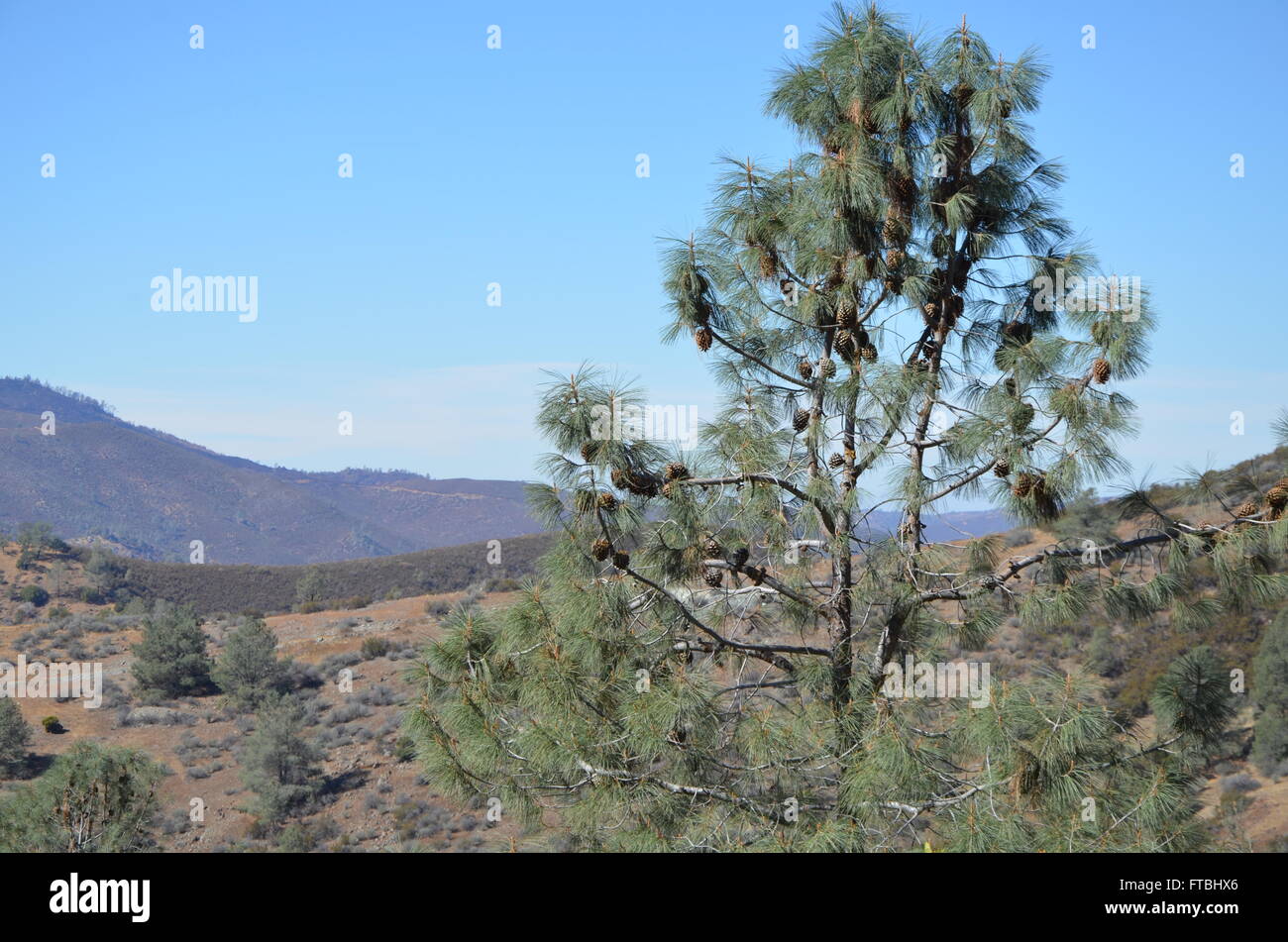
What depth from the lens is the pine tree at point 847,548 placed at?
5.34 metres

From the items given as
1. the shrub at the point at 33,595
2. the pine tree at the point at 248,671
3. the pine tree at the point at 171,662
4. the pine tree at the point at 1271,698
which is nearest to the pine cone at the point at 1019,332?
the pine tree at the point at 1271,698

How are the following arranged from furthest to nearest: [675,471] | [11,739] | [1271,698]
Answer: [11,739] < [1271,698] < [675,471]

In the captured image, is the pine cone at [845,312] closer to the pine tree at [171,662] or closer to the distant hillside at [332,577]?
the pine tree at [171,662]

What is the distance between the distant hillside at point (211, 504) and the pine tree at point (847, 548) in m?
99.9

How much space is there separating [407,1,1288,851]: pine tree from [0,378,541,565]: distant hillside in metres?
99.9

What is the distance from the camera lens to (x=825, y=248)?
602cm

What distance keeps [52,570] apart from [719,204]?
46.2m

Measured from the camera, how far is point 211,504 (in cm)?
12775

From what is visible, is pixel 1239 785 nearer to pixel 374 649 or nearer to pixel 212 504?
pixel 374 649

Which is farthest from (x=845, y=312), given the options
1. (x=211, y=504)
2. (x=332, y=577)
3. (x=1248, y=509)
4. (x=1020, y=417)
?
(x=211, y=504)

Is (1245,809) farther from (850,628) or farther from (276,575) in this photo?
(276,575)

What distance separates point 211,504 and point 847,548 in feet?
442

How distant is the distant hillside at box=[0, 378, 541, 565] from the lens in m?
111
